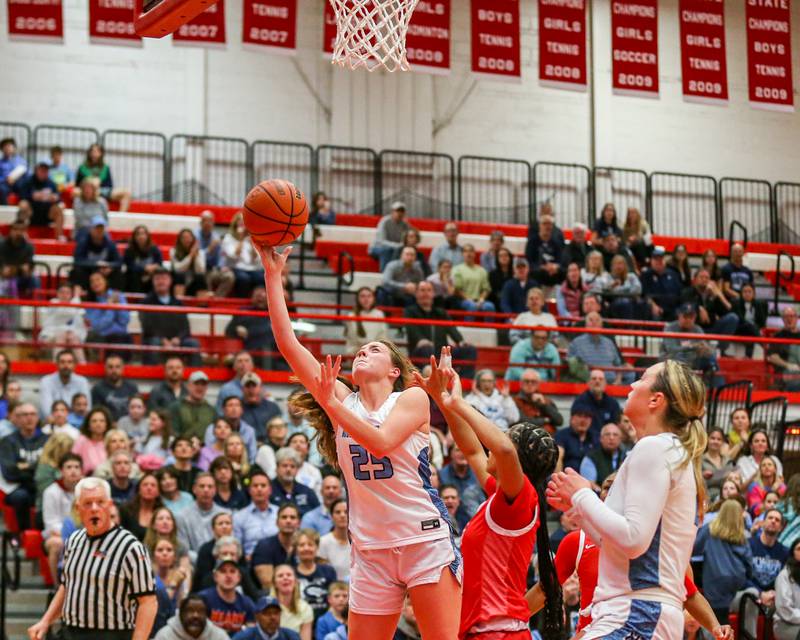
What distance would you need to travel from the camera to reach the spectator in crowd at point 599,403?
41.9ft

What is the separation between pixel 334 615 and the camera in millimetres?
10188

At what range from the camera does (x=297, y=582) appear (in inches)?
410

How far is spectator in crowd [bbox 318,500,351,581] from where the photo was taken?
36.1ft

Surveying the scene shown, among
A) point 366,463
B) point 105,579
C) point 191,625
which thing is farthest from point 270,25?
point 366,463

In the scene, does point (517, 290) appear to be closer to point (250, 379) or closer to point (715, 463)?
point (715, 463)

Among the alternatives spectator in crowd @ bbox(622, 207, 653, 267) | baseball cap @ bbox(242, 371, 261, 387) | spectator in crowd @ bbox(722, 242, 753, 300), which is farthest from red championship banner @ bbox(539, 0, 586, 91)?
baseball cap @ bbox(242, 371, 261, 387)

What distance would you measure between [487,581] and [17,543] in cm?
687

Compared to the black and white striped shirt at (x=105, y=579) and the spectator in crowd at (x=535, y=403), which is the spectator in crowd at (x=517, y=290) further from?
the black and white striped shirt at (x=105, y=579)

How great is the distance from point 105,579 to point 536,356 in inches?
258

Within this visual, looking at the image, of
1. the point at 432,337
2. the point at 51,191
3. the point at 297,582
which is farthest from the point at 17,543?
the point at 51,191

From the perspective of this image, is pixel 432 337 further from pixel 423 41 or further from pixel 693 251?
pixel 693 251

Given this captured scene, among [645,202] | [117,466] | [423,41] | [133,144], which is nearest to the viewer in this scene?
[117,466]

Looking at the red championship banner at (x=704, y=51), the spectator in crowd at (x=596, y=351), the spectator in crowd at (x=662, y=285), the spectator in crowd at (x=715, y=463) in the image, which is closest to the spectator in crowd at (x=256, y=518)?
the spectator in crowd at (x=596, y=351)

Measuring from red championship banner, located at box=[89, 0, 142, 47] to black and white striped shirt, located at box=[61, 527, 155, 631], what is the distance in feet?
27.6
